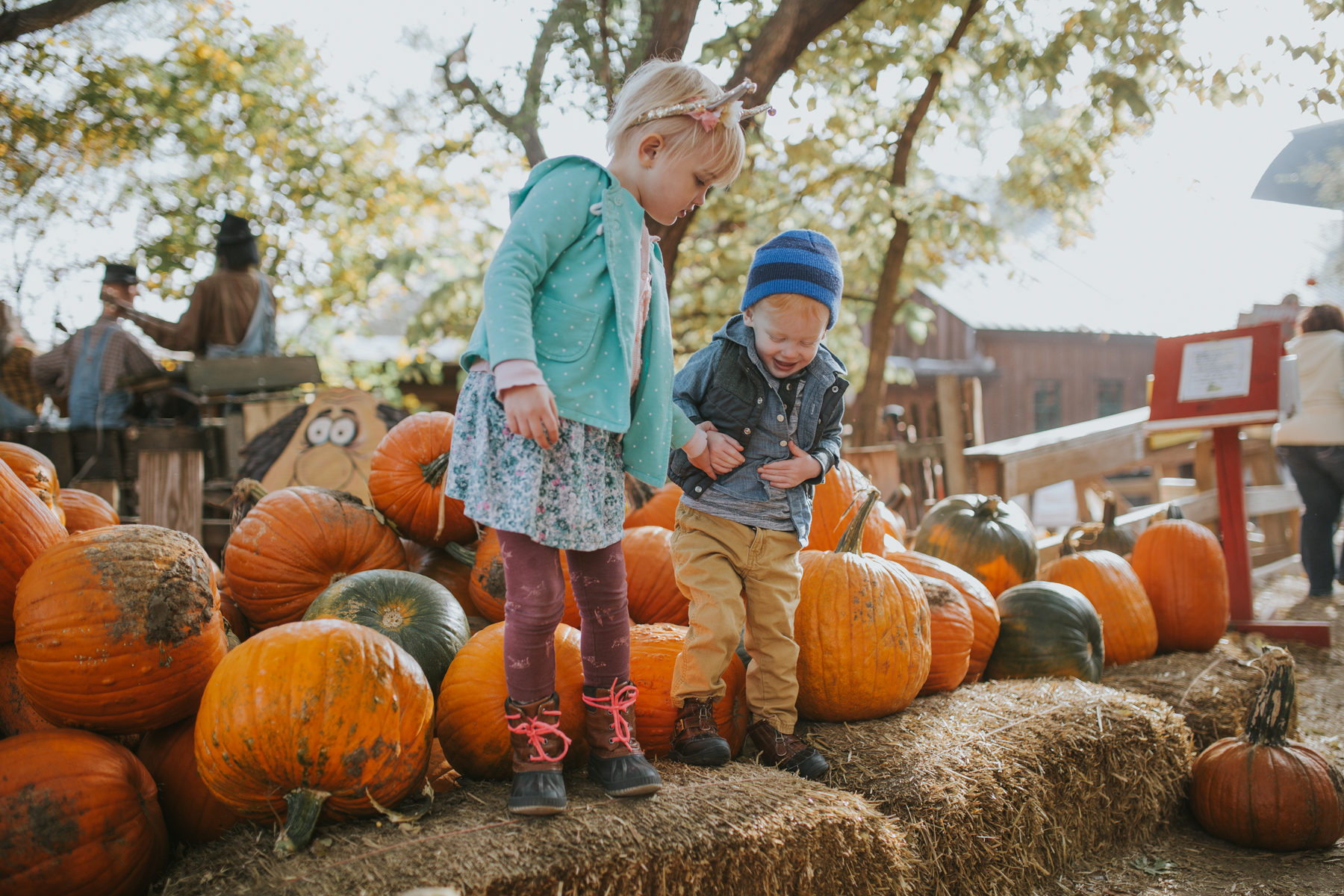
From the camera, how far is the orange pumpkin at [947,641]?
2791 millimetres

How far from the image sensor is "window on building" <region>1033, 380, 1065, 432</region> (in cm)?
2131

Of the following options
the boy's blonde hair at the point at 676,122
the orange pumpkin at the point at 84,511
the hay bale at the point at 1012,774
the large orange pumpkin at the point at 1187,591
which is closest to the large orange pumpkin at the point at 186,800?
the orange pumpkin at the point at 84,511

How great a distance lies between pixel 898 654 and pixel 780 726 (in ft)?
1.56

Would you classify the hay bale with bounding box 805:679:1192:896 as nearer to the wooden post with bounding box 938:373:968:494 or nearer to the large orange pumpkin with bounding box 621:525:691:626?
the large orange pumpkin with bounding box 621:525:691:626

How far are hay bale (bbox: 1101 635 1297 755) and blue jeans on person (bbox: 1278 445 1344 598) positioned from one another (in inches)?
140

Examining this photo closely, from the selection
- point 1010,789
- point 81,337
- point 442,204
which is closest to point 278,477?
point 81,337

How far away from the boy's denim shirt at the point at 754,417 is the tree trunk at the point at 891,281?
458 cm

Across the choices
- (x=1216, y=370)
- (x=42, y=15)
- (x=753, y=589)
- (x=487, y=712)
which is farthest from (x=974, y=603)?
(x=42, y=15)

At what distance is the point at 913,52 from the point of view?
20.9 ft

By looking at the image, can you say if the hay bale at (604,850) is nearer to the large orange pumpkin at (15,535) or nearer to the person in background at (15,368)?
the large orange pumpkin at (15,535)

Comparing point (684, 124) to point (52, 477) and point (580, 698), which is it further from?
point (52, 477)

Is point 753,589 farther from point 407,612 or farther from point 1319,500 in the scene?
point 1319,500

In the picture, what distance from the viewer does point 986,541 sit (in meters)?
3.76

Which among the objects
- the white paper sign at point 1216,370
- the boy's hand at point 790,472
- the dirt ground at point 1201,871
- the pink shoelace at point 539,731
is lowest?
the dirt ground at point 1201,871
